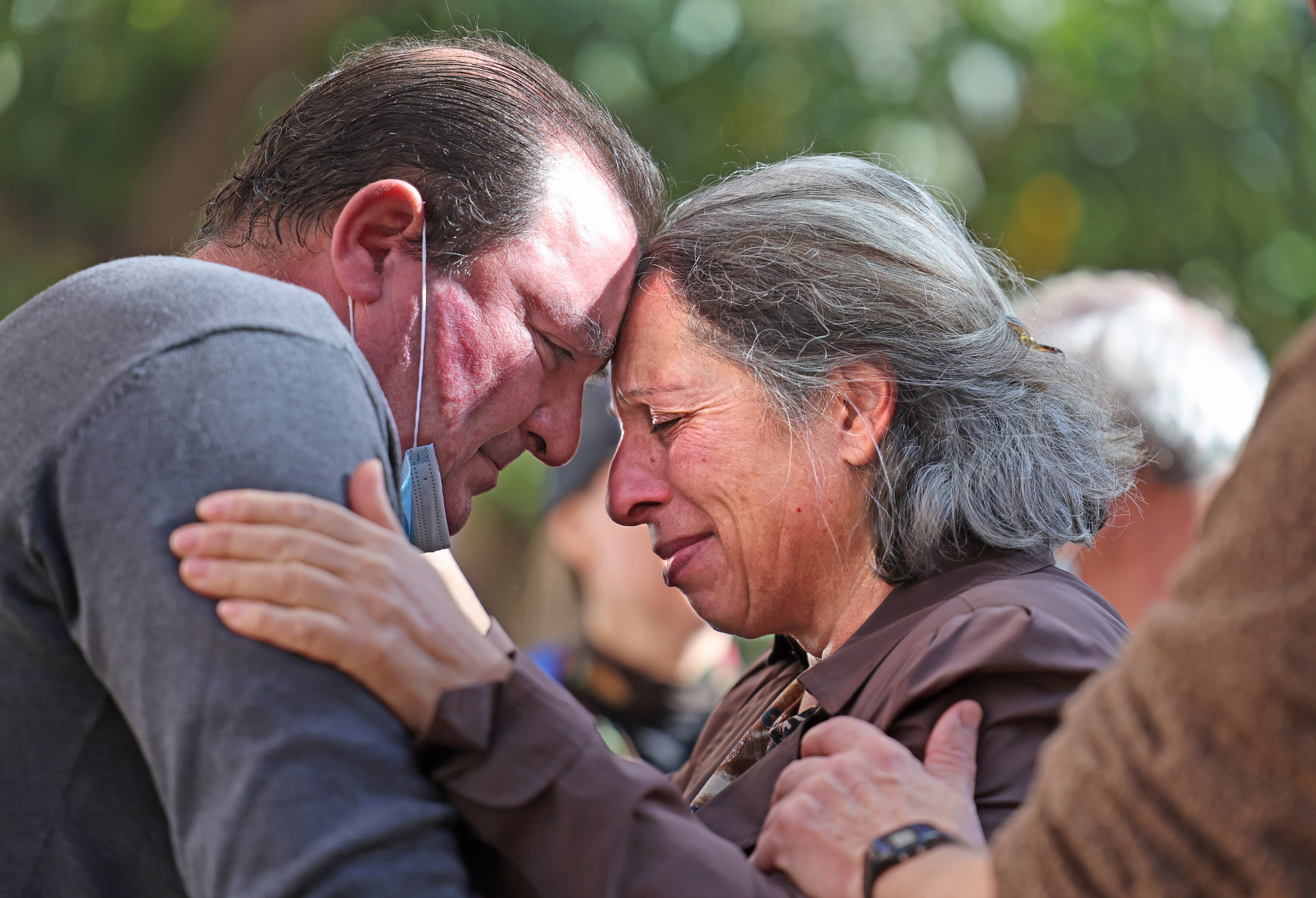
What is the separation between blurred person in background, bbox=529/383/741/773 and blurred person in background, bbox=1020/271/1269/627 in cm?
159

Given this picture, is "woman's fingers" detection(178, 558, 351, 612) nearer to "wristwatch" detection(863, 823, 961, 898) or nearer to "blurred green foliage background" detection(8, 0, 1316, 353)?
"wristwatch" detection(863, 823, 961, 898)

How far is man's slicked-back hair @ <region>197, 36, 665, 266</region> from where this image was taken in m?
2.34

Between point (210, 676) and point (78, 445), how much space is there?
0.31 m

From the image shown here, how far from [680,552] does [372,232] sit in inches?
36.7

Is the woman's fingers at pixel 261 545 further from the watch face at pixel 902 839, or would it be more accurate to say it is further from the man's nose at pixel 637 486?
the man's nose at pixel 637 486

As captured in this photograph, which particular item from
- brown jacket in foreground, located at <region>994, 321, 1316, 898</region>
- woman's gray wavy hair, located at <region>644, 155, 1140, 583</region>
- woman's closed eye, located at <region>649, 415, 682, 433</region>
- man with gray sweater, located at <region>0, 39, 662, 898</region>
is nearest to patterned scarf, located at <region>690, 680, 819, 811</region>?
woman's gray wavy hair, located at <region>644, 155, 1140, 583</region>

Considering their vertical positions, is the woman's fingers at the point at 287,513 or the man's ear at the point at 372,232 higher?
the man's ear at the point at 372,232

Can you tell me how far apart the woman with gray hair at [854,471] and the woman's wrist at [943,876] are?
172 mm

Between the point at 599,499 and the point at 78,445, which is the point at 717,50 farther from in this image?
the point at 78,445

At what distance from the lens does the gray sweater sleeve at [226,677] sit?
1.29m

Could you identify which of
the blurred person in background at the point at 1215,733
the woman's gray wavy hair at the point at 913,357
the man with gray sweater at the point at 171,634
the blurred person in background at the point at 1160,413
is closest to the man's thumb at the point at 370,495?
the man with gray sweater at the point at 171,634

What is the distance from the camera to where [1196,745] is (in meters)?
1.08

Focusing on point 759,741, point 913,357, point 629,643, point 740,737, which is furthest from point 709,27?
point 759,741

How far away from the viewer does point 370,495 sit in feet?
4.84
